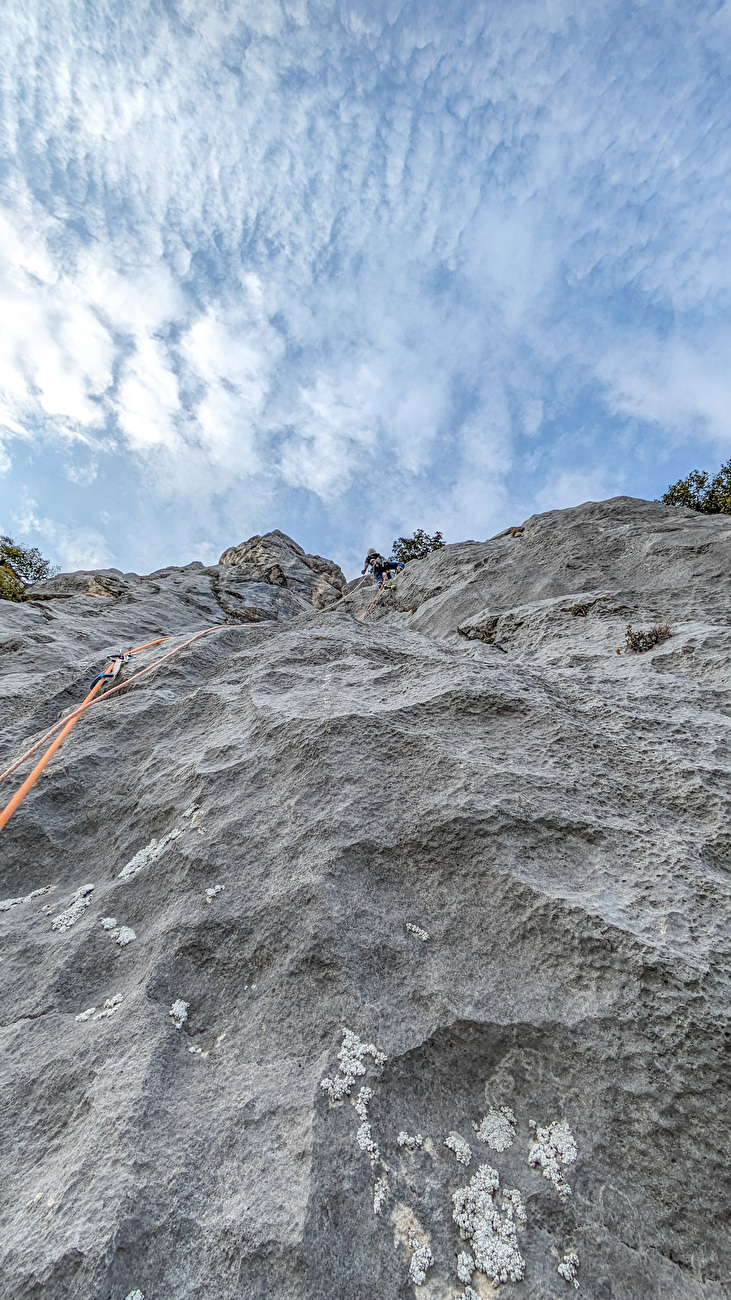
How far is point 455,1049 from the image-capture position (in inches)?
86.1

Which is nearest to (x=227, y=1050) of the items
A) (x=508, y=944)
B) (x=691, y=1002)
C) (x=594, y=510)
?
(x=508, y=944)

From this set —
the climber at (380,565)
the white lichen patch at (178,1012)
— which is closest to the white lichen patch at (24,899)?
the white lichen patch at (178,1012)

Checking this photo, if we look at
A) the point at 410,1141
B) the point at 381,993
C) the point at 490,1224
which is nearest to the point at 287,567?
the point at 381,993

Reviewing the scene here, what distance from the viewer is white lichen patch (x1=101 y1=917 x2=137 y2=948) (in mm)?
2848

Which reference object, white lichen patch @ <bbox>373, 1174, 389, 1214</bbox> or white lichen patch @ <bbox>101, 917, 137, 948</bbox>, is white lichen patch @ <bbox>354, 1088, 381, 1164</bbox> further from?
white lichen patch @ <bbox>101, 917, 137, 948</bbox>

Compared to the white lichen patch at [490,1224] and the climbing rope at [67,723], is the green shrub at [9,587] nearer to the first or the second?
the climbing rope at [67,723]

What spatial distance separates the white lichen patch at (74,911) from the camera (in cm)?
304

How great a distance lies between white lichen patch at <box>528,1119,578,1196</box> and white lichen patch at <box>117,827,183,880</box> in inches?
91.2

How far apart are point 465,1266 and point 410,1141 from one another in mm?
335

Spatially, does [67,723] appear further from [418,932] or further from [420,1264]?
[420,1264]

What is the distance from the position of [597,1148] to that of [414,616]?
8.09m


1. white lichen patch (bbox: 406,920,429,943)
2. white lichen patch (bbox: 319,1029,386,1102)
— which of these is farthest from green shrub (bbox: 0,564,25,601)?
white lichen patch (bbox: 319,1029,386,1102)

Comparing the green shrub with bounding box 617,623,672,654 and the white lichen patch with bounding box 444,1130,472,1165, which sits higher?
the green shrub with bounding box 617,623,672,654

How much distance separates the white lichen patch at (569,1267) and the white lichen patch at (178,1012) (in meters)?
1.58
